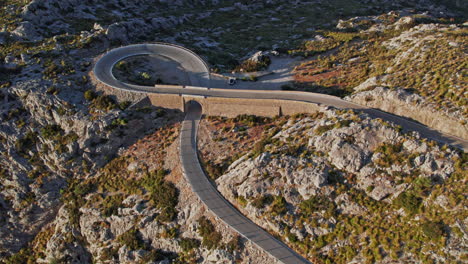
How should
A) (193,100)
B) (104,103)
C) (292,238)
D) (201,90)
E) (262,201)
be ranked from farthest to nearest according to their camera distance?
1. (201,90)
2. (193,100)
3. (104,103)
4. (262,201)
5. (292,238)

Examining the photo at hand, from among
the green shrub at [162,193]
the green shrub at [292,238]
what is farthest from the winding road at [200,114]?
the green shrub at [162,193]

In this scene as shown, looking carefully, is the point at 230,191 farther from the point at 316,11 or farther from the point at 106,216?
the point at 316,11

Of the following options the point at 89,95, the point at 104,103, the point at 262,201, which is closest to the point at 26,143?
the point at 89,95

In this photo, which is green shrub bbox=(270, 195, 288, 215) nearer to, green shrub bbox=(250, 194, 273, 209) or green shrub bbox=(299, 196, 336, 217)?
green shrub bbox=(250, 194, 273, 209)

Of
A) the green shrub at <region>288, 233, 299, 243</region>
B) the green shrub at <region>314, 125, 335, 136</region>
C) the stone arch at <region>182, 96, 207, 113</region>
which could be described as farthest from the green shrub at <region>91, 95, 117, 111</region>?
the green shrub at <region>288, 233, 299, 243</region>

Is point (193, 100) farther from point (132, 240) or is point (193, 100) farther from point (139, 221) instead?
point (132, 240)

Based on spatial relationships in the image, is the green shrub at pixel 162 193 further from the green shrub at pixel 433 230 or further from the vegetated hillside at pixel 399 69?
the vegetated hillside at pixel 399 69

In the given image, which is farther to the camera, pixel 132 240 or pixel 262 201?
pixel 132 240
